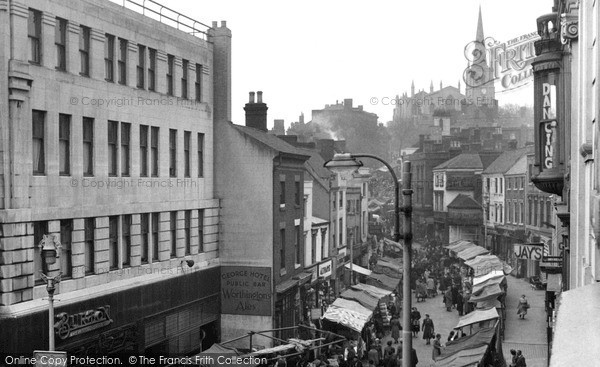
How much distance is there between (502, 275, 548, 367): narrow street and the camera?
33000mm

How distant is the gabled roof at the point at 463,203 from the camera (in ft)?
266

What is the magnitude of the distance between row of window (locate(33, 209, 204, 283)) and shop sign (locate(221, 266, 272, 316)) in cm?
219

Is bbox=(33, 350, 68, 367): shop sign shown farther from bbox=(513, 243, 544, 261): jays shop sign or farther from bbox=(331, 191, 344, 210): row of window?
bbox=(331, 191, 344, 210): row of window

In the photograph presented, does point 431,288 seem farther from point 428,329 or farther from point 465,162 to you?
point 465,162

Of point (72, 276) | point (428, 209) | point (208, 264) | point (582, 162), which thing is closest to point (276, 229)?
point (208, 264)

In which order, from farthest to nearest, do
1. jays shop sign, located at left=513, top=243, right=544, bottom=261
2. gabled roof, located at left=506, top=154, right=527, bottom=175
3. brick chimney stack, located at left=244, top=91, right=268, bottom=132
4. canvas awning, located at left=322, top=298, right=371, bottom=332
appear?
gabled roof, located at left=506, top=154, right=527, bottom=175
brick chimney stack, located at left=244, top=91, right=268, bottom=132
jays shop sign, located at left=513, top=243, right=544, bottom=261
canvas awning, located at left=322, top=298, right=371, bottom=332

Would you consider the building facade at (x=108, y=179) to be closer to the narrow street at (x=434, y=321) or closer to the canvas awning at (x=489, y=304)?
the narrow street at (x=434, y=321)

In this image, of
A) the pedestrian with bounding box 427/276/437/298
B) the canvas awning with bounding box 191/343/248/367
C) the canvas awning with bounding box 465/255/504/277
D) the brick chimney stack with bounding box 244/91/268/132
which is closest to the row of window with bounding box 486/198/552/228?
the canvas awning with bounding box 465/255/504/277

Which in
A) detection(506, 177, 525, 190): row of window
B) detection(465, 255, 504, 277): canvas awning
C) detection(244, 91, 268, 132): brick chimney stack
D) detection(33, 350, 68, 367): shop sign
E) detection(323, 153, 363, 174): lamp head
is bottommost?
detection(465, 255, 504, 277): canvas awning

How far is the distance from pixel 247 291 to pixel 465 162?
2174 inches

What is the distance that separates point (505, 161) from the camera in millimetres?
75125

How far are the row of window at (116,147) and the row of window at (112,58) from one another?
62.0 inches

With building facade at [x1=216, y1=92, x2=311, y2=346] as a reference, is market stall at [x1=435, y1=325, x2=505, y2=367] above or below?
below

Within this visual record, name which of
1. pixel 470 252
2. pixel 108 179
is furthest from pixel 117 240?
pixel 470 252
